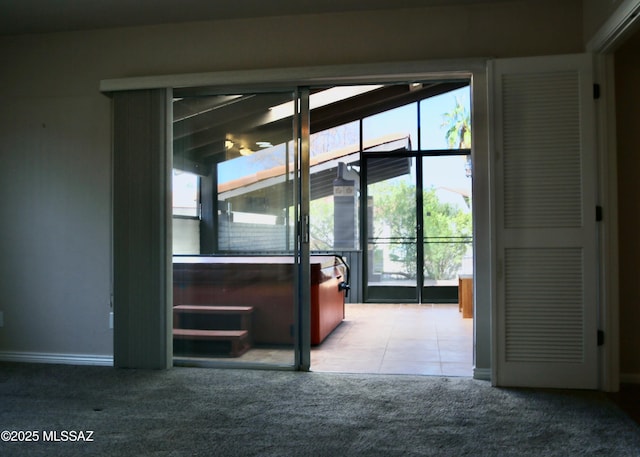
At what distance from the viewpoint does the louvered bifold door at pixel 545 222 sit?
10.8 feet

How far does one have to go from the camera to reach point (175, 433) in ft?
8.57

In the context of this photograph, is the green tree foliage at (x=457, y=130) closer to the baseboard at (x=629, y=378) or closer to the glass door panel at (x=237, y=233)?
the glass door panel at (x=237, y=233)

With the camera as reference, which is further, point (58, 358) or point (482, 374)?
point (58, 358)

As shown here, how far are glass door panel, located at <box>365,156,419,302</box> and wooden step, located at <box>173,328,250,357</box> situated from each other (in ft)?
13.5

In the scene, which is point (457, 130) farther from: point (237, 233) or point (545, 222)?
point (237, 233)

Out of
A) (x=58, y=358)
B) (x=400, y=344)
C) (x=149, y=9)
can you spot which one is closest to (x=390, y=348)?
(x=400, y=344)

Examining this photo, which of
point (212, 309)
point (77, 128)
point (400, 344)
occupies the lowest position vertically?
point (400, 344)

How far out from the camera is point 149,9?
12.1ft

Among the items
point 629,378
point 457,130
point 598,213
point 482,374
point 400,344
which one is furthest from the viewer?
point 457,130

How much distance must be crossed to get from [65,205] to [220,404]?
2069mm

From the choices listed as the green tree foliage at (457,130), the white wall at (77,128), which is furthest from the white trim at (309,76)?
the green tree foliage at (457,130)

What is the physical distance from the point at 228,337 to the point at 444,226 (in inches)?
184

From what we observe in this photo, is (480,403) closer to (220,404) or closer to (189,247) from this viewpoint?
(220,404)

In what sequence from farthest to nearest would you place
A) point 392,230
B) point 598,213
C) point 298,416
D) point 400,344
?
point 392,230 → point 400,344 → point 598,213 → point 298,416
